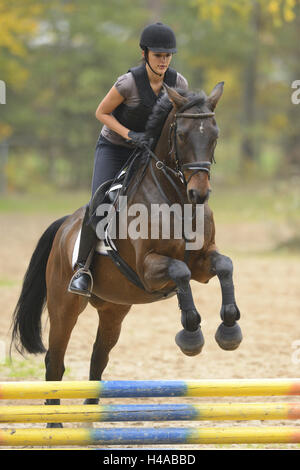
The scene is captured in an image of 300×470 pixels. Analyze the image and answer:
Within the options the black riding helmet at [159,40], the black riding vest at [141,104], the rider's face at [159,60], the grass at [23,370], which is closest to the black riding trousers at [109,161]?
the black riding vest at [141,104]

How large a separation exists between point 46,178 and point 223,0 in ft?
53.3

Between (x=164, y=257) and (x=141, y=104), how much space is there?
43.0 inches

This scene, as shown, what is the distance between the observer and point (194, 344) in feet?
14.3

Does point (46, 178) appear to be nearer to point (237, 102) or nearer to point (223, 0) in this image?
point (237, 102)

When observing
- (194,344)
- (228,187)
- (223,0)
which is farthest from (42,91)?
(194,344)

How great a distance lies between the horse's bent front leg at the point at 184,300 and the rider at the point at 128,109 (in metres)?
0.80

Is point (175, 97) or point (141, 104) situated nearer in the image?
point (175, 97)

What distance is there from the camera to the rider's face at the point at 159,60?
474cm

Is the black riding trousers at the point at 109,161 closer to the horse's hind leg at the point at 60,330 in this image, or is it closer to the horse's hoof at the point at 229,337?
the horse's hind leg at the point at 60,330

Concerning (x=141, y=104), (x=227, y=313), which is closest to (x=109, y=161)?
(x=141, y=104)

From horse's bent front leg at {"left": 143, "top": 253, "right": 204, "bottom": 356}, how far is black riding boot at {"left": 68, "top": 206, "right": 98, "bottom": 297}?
0.75 m

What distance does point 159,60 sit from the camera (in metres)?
4.75

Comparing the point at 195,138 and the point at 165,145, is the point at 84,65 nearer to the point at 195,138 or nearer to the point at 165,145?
the point at 165,145
